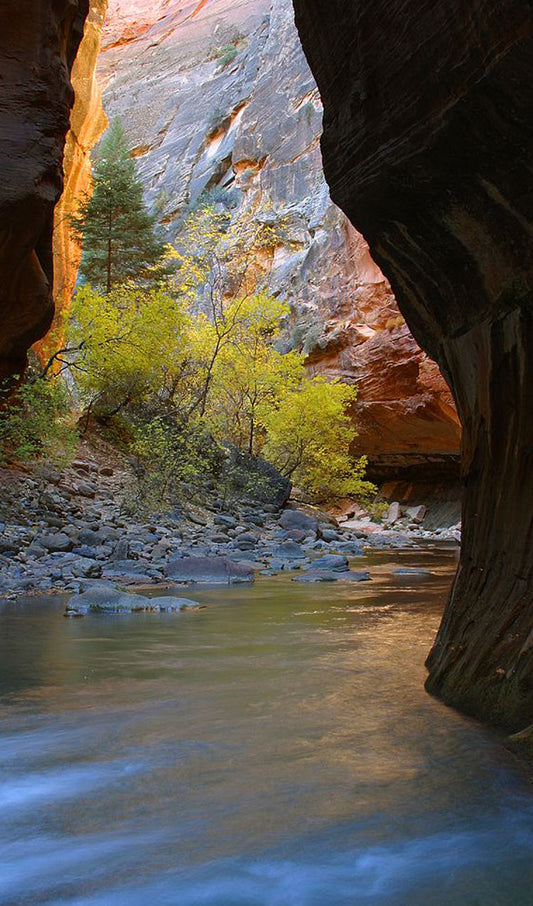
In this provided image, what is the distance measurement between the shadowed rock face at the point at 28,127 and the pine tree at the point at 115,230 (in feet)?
40.6

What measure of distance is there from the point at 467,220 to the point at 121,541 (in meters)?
8.82

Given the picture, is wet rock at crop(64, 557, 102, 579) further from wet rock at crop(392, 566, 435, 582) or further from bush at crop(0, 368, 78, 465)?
wet rock at crop(392, 566, 435, 582)

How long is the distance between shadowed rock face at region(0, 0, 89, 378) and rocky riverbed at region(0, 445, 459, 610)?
3578 mm

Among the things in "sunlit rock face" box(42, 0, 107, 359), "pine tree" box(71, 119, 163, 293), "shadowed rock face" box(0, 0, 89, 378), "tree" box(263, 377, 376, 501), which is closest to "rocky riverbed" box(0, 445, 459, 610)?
"shadowed rock face" box(0, 0, 89, 378)

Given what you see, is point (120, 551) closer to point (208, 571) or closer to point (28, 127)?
point (208, 571)

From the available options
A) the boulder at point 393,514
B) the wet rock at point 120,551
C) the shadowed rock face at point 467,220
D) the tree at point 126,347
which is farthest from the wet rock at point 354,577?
the boulder at point 393,514

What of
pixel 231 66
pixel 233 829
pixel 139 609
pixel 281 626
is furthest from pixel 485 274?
pixel 231 66

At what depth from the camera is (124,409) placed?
1964 centimetres

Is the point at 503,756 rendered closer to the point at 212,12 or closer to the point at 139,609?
the point at 139,609

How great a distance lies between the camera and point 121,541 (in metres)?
11.2

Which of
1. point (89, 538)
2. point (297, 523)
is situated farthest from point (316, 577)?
point (297, 523)

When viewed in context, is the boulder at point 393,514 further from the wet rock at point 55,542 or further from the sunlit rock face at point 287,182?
the wet rock at point 55,542

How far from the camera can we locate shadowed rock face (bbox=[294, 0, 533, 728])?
3096mm

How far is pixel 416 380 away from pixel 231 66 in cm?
4566
